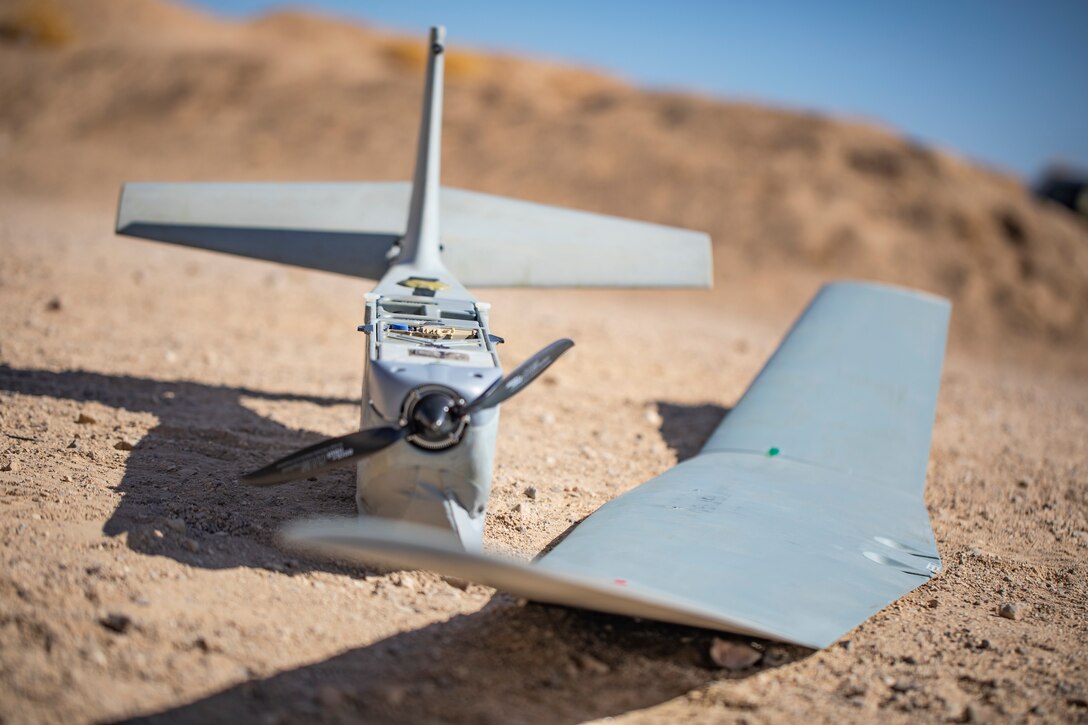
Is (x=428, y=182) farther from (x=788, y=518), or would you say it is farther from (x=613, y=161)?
(x=613, y=161)

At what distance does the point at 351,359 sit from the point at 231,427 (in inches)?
137

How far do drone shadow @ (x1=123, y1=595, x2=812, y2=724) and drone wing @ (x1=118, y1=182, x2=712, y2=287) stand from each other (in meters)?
4.76

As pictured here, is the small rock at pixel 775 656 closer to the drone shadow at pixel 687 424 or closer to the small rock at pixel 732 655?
the small rock at pixel 732 655

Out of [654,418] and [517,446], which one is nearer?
[517,446]

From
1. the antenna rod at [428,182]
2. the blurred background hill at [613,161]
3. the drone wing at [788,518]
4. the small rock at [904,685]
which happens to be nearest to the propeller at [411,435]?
the drone wing at [788,518]

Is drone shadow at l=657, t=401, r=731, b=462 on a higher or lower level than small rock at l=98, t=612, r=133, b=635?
higher

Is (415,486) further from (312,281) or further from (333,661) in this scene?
(312,281)

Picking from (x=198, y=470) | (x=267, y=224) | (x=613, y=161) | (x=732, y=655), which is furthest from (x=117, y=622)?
(x=613, y=161)

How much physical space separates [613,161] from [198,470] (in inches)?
888

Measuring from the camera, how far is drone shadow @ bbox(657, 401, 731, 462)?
401 inches

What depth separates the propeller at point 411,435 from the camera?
561 centimetres

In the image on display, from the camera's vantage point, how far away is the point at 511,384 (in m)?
5.92

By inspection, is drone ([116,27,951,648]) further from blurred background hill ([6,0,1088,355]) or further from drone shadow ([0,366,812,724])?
blurred background hill ([6,0,1088,355])

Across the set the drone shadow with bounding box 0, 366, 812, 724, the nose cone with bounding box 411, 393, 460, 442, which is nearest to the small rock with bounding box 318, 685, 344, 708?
the drone shadow with bounding box 0, 366, 812, 724
